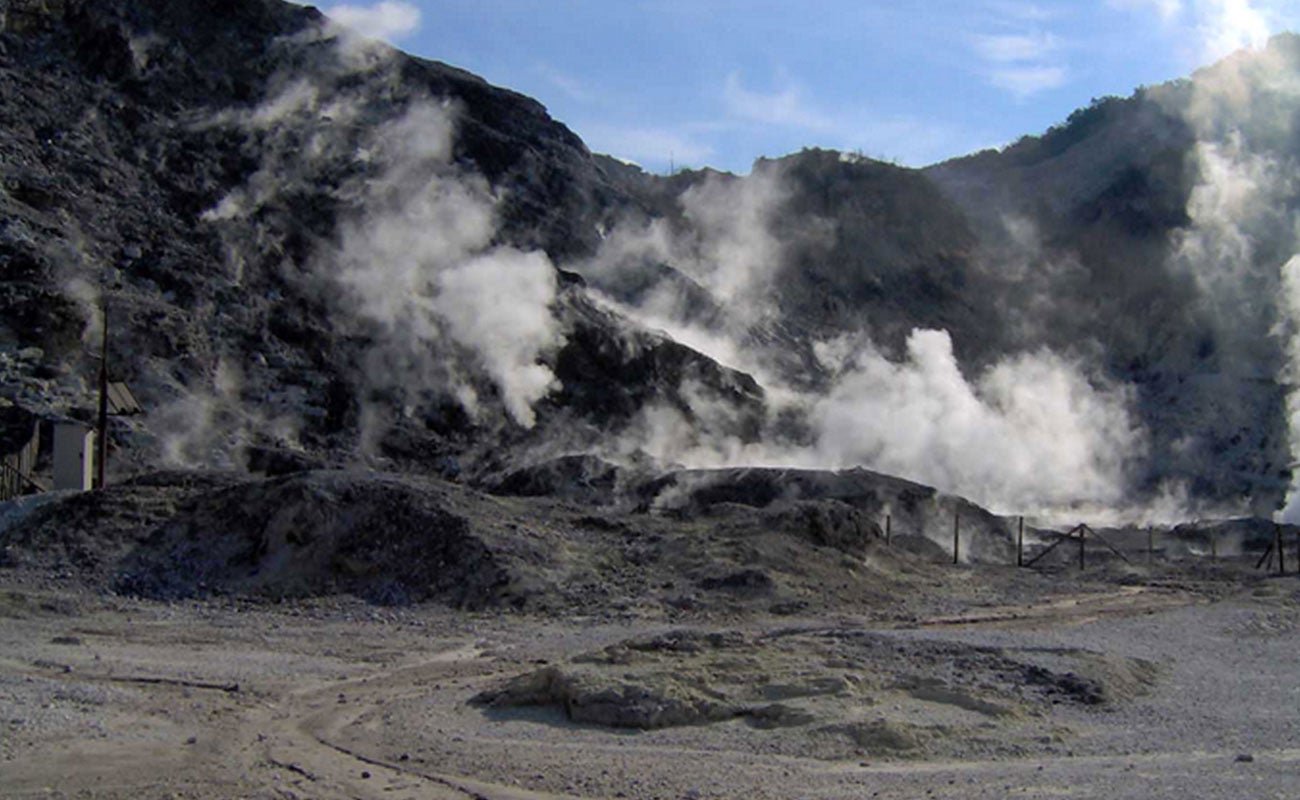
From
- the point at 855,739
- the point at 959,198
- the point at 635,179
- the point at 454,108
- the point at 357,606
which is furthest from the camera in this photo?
the point at 959,198

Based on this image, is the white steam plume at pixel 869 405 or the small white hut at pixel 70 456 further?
the white steam plume at pixel 869 405

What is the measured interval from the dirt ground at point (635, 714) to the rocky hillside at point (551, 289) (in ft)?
55.4

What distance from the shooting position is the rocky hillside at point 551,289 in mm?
36594

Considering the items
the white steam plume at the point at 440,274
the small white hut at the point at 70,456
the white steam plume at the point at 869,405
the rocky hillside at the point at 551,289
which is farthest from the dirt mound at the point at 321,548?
the white steam plume at the point at 869,405

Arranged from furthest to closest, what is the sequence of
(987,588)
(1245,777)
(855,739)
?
1. (987,588)
2. (855,739)
3. (1245,777)

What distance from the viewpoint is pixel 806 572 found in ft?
80.1

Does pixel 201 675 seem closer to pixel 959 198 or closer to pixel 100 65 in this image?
pixel 100 65

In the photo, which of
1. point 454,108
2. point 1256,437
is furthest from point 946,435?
point 454,108

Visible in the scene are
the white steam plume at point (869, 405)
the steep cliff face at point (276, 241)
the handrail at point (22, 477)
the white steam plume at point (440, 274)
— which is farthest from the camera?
the white steam plume at point (869, 405)

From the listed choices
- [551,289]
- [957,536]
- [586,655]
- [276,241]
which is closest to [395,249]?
[276,241]

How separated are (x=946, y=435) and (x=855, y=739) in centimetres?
3709

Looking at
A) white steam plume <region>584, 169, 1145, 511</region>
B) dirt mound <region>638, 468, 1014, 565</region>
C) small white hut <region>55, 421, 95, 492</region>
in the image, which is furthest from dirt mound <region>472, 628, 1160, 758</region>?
white steam plume <region>584, 169, 1145, 511</region>

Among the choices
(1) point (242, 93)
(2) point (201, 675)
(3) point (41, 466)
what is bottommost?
(2) point (201, 675)

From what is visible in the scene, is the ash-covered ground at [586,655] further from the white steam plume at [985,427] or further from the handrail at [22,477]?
the white steam plume at [985,427]
